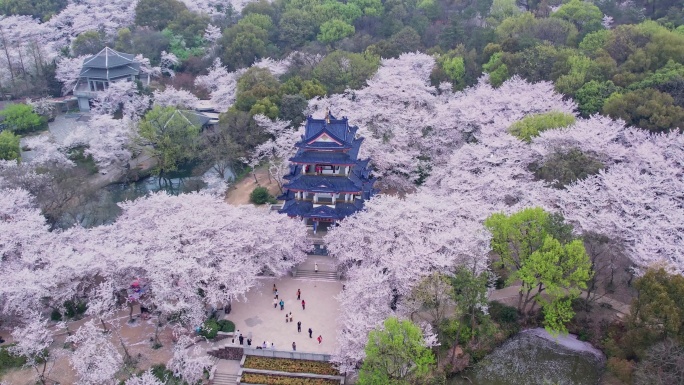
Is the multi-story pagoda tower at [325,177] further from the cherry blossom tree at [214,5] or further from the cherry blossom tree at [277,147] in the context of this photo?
the cherry blossom tree at [214,5]

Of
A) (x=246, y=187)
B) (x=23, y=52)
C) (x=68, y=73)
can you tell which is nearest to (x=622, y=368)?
(x=246, y=187)

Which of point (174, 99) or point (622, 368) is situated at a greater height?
point (622, 368)

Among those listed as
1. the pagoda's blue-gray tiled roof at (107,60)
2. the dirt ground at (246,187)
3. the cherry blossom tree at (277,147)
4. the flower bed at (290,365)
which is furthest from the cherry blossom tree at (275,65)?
the flower bed at (290,365)

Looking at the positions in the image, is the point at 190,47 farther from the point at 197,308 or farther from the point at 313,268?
the point at 197,308

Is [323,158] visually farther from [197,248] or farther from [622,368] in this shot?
[622,368]

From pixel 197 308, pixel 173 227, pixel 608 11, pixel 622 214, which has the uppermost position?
pixel 608 11

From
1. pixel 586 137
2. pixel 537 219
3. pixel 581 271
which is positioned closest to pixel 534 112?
pixel 586 137
